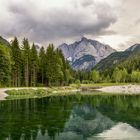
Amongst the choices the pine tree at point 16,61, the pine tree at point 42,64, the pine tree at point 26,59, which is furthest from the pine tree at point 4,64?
the pine tree at point 42,64

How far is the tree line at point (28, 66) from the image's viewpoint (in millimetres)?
88250

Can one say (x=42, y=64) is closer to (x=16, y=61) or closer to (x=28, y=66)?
(x=28, y=66)

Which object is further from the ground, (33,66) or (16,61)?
(16,61)

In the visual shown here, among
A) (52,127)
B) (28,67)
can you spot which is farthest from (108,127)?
(28,67)

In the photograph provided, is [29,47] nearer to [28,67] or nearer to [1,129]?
[28,67]

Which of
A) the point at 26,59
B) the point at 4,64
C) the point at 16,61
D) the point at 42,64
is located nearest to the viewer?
the point at 4,64

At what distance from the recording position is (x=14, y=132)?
28250mm

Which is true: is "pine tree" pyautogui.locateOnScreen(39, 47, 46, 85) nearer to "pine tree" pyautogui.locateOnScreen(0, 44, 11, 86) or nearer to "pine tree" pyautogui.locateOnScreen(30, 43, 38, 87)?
"pine tree" pyautogui.locateOnScreen(30, 43, 38, 87)

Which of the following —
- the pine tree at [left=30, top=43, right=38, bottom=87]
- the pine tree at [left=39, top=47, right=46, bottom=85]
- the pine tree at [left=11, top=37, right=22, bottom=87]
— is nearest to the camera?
the pine tree at [left=11, top=37, right=22, bottom=87]

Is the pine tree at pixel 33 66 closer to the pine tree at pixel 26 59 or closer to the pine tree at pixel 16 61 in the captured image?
the pine tree at pixel 26 59

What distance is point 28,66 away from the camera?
109688 millimetres

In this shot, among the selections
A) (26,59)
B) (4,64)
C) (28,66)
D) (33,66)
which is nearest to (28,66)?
(28,66)

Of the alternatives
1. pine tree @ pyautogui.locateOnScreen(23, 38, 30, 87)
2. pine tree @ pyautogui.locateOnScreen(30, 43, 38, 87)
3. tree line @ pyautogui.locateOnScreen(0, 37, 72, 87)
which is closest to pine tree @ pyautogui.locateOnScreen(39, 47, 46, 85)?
tree line @ pyautogui.locateOnScreen(0, 37, 72, 87)

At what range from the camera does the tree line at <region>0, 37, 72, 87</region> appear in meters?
88.2
